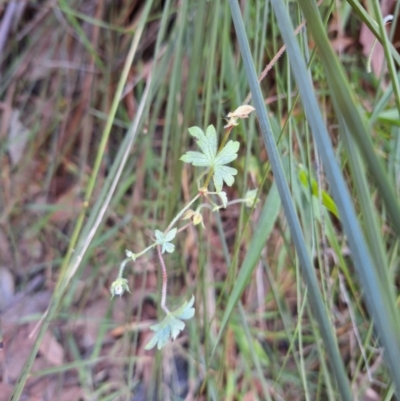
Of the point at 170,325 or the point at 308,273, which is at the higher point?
the point at 308,273

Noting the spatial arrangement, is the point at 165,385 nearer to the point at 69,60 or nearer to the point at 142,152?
the point at 142,152

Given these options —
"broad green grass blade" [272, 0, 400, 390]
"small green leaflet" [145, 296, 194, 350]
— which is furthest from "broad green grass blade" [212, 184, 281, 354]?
"broad green grass blade" [272, 0, 400, 390]

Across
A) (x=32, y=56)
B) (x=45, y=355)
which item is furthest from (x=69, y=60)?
(x=45, y=355)

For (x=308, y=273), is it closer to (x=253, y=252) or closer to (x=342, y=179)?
(x=342, y=179)

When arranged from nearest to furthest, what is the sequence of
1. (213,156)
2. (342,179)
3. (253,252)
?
(342,179) → (213,156) → (253,252)

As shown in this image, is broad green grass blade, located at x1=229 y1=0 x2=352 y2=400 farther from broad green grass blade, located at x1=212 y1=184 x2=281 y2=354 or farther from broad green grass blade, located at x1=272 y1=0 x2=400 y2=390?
broad green grass blade, located at x1=212 y1=184 x2=281 y2=354

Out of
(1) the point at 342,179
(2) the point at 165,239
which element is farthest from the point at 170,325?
(1) the point at 342,179
